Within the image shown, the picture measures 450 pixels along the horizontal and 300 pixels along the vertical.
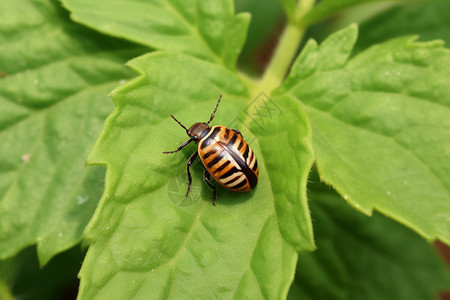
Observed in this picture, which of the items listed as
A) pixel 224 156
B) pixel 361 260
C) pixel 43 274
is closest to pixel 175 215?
pixel 224 156

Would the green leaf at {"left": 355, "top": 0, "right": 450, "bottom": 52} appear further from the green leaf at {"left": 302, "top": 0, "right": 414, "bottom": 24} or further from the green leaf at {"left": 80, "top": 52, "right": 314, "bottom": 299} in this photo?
the green leaf at {"left": 80, "top": 52, "right": 314, "bottom": 299}

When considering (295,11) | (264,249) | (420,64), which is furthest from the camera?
(295,11)

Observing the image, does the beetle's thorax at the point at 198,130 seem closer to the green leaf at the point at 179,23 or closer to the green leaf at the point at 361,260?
the green leaf at the point at 179,23

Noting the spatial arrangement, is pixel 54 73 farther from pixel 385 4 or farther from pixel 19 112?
pixel 385 4

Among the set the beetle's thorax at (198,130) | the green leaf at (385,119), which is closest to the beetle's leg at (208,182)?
the beetle's thorax at (198,130)

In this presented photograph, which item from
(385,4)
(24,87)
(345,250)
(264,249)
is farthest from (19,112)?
(385,4)

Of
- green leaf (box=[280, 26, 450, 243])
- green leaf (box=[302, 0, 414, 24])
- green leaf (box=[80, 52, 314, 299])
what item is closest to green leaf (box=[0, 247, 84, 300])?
green leaf (box=[80, 52, 314, 299])
